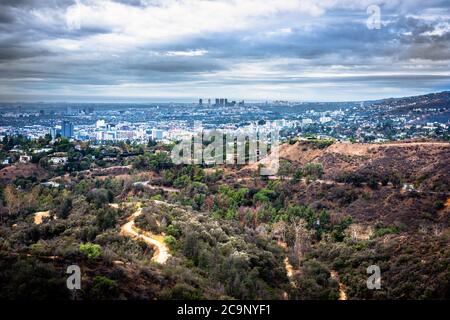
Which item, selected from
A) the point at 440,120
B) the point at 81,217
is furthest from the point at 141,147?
the point at 440,120

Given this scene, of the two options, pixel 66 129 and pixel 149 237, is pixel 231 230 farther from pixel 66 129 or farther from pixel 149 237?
pixel 66 129

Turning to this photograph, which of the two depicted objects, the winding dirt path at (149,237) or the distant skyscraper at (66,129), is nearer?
the winding dirt path at (149,237)


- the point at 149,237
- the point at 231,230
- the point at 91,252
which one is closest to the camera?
the point at 91,252

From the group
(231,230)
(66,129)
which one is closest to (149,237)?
(231,230)

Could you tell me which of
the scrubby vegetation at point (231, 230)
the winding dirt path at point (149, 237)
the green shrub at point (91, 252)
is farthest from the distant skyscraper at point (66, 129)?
the green shrub at point (91, 252)

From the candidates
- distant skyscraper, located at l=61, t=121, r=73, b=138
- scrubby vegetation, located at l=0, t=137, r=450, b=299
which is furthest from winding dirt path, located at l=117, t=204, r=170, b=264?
distant skyscraper, located at l=61, t=121, r=73, b=138

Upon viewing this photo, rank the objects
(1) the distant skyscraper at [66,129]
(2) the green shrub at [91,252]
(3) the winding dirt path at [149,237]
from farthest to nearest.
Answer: (1) the distant skyscraper at [66,129] → (3) the winding dirt path at [149,237] → (2) the green shrub at [91,252]

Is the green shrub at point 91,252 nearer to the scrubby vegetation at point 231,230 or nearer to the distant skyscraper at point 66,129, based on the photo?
the scrubby vegetation at point 231,230
